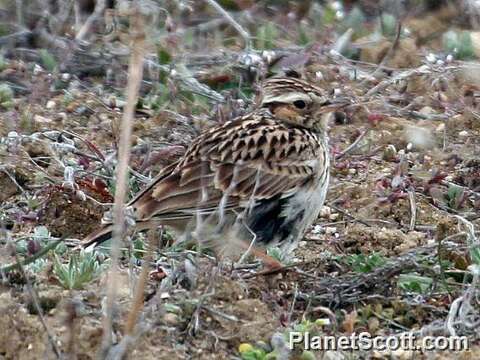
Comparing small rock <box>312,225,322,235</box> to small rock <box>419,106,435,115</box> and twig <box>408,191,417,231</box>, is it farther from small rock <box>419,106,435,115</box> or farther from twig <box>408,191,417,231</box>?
small rock <box>419,106,435,115</box>

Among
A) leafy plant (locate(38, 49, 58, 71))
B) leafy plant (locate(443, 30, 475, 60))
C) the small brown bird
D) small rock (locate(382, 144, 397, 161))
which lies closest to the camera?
the small brown bird

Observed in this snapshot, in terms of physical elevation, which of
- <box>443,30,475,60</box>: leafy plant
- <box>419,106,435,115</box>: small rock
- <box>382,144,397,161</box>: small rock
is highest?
<box>443,30,475,60</box>: leafy plant

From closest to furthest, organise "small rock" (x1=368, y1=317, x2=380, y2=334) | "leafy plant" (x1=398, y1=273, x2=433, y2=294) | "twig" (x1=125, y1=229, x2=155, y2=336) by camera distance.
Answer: "twig" (x1=125, y1=229, x2=155, y2=336), "small rock" (x1=368, y1=317, x2=380, y2=334), "leafy plant" (x1=398, y1=273, x2=433, y2=294)

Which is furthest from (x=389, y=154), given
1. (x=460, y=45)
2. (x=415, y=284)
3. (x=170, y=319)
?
(x=170, y=319)

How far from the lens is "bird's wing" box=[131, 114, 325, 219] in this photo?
6.41m

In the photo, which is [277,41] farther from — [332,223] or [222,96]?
[332,223]

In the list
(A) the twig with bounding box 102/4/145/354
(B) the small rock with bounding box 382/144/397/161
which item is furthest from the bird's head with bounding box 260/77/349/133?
(A) the twig with bounding box 102/4/145/354

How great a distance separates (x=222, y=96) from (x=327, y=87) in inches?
29.3

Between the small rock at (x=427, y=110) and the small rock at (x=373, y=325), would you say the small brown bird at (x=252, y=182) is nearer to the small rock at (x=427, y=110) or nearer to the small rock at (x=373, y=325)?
the small rock at (x=373, y=325)

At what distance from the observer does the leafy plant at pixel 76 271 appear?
18.6 ft

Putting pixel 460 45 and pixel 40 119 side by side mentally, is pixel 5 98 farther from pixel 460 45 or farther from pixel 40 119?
pixel 460 45

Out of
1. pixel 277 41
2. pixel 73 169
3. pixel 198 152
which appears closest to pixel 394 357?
pixel 198 152

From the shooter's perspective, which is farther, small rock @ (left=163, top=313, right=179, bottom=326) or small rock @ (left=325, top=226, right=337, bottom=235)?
small rock @ (left=325, top=226, right=337, bottom=235)

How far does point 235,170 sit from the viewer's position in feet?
21.5
